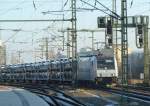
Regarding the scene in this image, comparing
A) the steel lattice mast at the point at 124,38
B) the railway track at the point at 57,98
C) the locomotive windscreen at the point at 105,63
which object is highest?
the steel lattice mast at the point at 124,38

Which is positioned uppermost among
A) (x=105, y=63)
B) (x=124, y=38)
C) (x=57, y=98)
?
(x=124, y=38)

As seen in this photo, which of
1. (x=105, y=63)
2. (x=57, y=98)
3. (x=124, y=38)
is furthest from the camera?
(x=105, y=63)

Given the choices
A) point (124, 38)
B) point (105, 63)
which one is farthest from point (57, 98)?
point (105, 63)

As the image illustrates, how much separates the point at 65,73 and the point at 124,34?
33.8m

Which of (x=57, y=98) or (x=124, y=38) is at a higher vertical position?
(x=124, y=38)

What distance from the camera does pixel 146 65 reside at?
5897 cm

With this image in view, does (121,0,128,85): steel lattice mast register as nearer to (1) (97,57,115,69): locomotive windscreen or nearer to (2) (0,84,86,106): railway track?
(2) (0,84,86,106): railway track

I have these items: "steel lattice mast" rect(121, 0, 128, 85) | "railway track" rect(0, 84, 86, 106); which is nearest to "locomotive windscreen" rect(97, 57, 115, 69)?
"railway track" rect(0, 84, 86, 106)

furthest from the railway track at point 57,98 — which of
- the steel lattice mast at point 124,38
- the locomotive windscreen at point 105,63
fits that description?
the locomotive windscreen at point 105,63

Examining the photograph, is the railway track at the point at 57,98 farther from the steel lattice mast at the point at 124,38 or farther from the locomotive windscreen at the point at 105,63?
the locomotive windscreen at the point at 105,63

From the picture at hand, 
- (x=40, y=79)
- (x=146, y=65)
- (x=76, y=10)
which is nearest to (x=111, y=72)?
(x=146, y=65)

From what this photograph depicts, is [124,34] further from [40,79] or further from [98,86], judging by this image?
[40,79]

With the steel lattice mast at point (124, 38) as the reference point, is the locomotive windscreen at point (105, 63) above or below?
below

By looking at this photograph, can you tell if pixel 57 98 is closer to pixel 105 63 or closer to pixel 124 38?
pixel 124 38
